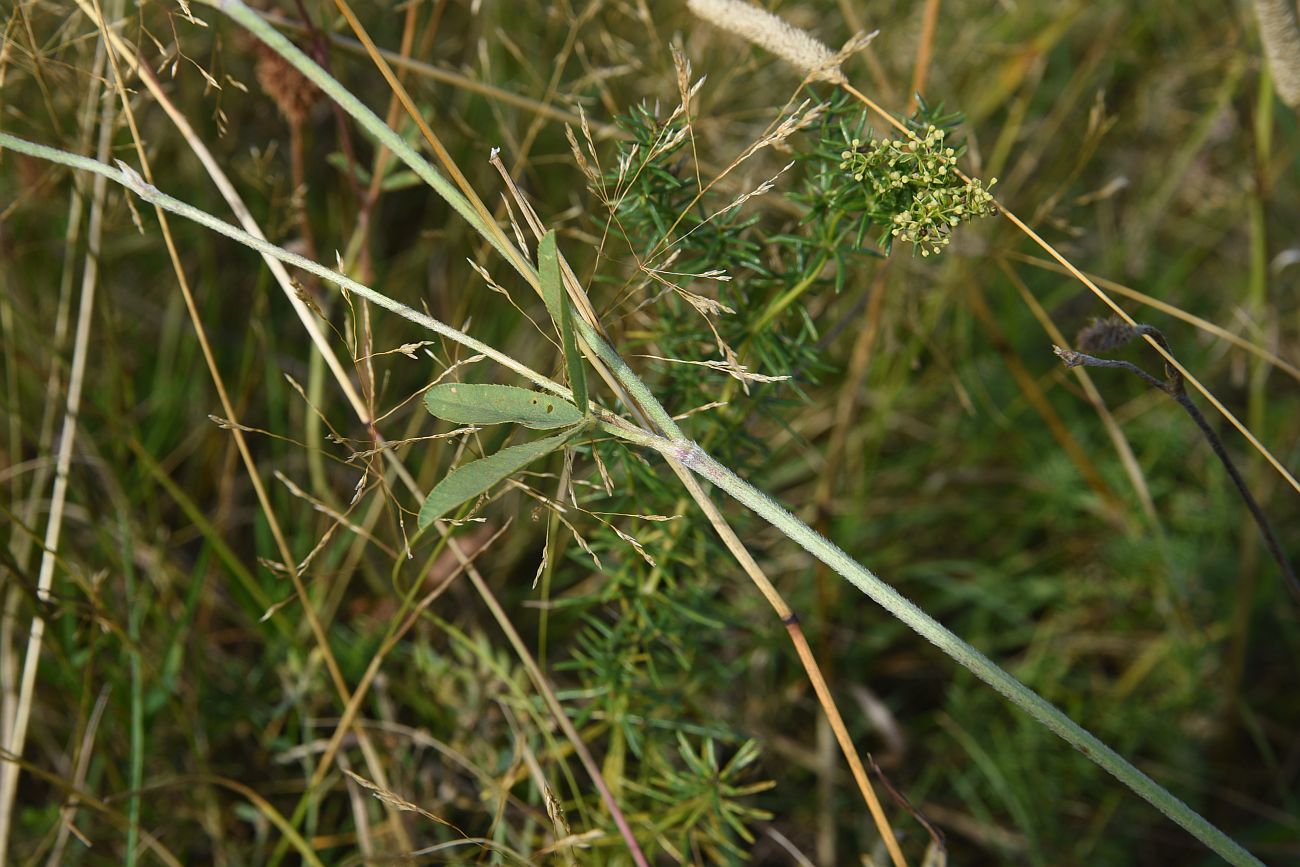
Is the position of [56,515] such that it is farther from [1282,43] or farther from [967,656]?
[1282,43]

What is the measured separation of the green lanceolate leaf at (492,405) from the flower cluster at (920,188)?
1.03ft

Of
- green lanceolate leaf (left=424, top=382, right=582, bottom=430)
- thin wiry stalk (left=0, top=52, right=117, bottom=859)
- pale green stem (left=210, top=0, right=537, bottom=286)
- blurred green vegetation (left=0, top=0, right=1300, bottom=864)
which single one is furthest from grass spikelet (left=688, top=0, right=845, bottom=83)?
thin wiry stalk (left=0, top=52, right=117, bottom=859)

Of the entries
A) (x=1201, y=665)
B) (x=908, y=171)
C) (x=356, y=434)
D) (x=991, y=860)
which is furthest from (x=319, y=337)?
(x=1201, y=665)

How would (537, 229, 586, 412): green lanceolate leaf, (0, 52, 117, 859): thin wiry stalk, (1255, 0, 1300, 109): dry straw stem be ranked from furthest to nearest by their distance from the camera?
(0, 52, 117, 859): thin wiry stalk < (1255, 0, 1300, 109): dry straw stem < (537, 229, 586, 412): green lanceolate leaf

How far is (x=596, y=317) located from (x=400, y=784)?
0.71m

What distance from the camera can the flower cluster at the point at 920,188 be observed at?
2.68 ft

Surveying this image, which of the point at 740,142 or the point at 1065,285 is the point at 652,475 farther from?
the point at 1065,285

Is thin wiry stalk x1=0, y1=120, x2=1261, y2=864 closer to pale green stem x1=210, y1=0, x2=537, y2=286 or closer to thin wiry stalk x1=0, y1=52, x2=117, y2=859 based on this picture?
pale green stem x1=210, y1=0, x2=537, y2=286

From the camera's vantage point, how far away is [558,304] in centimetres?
76

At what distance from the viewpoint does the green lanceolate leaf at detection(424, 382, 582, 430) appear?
79cm

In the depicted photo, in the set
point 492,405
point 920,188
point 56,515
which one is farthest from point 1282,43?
point 56,515

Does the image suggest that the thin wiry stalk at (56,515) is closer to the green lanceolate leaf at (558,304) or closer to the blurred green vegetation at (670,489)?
the blurred green vegetation at (670,489)

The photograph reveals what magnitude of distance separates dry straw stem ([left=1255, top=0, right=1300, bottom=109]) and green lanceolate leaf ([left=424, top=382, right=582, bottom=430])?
82cm

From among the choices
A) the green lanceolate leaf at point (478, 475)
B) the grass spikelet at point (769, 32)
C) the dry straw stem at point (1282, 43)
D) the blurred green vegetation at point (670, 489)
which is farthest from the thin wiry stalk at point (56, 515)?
the dry straw stem at point (1282, 43)
